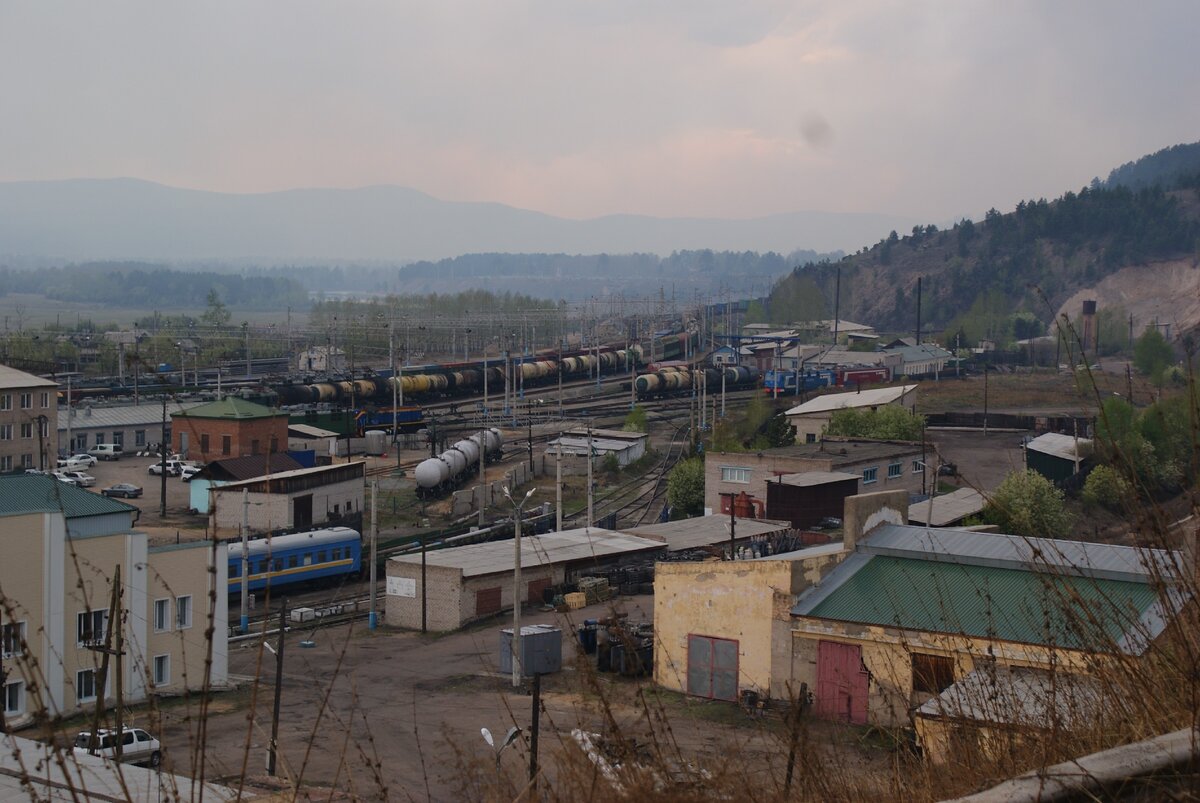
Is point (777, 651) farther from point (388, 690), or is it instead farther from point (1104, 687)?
point (1104, 687)

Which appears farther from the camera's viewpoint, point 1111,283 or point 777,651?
point 1111,283

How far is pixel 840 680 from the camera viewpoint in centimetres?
1380

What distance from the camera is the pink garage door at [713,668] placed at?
14961mm

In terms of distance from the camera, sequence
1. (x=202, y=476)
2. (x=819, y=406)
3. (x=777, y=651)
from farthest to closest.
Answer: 1. (x=819, y=406)
2. (x=202, y=476)
3. (x=777, y=651)

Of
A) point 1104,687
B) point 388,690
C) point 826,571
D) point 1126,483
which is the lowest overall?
point 388,690

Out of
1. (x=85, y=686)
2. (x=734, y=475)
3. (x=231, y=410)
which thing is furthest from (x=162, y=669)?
(x=231, y=410)

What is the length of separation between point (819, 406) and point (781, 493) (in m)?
14.3

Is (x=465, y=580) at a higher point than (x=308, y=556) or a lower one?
higher

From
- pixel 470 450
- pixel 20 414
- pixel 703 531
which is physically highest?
pixel 20 414

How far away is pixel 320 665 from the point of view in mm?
17047

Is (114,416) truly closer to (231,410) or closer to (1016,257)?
(231,410)

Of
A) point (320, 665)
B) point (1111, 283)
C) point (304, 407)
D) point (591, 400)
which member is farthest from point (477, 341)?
point (320, 665)

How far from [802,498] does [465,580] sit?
9.62 m

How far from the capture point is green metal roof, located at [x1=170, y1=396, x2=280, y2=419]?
3562 cm
